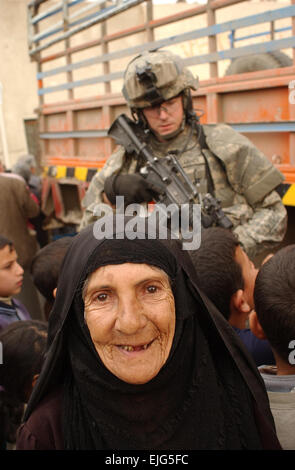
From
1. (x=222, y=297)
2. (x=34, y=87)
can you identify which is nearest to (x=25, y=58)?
(x=34, y=87)

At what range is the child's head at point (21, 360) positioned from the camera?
195 centimetres

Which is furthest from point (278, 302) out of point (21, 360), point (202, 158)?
point (202, 158)

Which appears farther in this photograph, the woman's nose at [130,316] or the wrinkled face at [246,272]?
the wrinkled face at [246,272]

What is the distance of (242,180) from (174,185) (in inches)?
13.8

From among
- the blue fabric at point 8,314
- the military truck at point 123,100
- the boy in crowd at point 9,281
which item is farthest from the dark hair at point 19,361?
the military truck at point 123,100

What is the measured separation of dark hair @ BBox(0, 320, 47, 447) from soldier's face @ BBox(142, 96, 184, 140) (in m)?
1.22

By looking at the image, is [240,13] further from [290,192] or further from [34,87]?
[290,192]

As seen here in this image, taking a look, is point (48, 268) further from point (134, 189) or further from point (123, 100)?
point (123, 100)

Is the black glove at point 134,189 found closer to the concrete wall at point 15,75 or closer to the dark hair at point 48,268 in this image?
the dark hair at point 48,268

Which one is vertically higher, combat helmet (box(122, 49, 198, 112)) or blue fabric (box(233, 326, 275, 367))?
combat helmet (box(122, 49, 198, 112))

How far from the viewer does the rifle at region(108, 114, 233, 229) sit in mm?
2498

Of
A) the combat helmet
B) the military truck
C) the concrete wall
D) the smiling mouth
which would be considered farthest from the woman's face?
the concrete wall

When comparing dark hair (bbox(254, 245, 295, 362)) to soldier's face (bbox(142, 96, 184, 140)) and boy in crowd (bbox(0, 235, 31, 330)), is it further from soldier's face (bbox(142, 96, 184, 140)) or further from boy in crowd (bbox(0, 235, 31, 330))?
boy in crowd (bbox(0, 235, 31, 330))

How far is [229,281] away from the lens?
1789 mm
